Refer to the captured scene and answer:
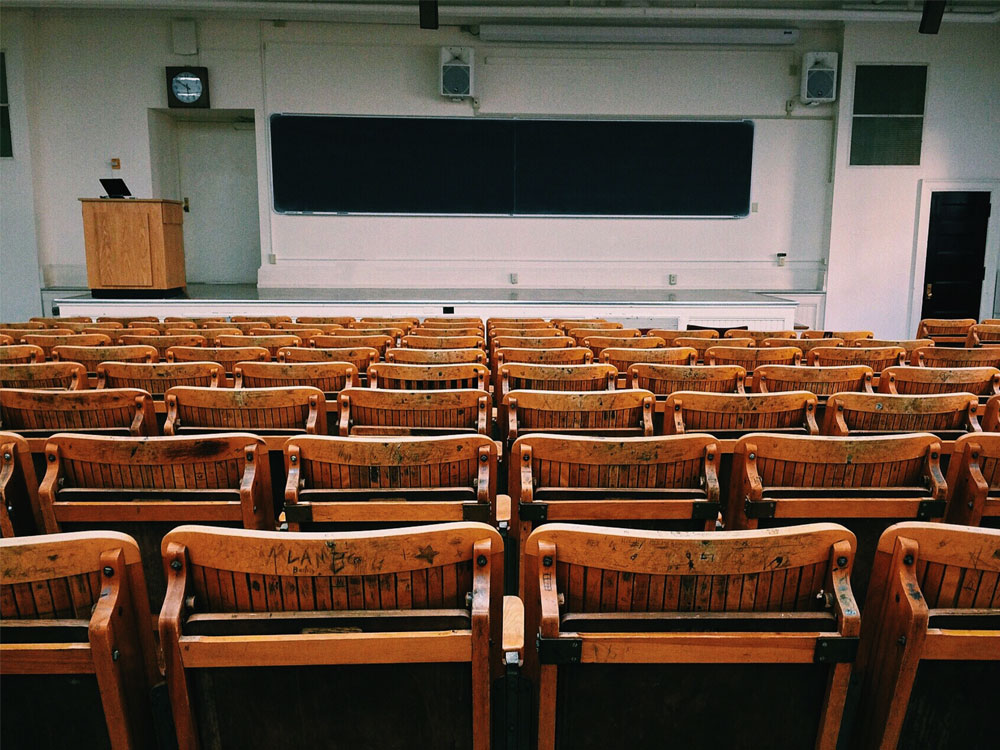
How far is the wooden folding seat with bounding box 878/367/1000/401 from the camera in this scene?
3152 mm

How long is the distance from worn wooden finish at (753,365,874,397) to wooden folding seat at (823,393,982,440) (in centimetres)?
55

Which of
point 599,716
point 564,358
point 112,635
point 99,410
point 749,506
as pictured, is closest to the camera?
point 112,635

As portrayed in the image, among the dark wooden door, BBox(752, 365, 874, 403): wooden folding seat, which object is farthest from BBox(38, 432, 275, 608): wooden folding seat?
the dark wooden door

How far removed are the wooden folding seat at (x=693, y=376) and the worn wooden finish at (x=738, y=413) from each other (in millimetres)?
484

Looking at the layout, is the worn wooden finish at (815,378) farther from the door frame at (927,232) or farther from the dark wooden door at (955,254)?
the dark wooden door at (955,254)

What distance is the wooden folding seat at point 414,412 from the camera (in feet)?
8.46

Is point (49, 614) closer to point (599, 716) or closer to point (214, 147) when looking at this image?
point (599, 716)

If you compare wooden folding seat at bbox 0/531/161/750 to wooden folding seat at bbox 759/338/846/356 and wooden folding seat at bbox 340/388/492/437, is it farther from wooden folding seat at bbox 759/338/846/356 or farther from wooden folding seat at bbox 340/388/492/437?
wooden folding seat at bbox 759/338/846/356

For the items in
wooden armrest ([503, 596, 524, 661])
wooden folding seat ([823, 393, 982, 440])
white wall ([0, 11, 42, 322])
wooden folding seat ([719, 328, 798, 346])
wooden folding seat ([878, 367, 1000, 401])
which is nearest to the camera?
wooden armrest ([503, 596, 524, 661])

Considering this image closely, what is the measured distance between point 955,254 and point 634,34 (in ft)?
17.2

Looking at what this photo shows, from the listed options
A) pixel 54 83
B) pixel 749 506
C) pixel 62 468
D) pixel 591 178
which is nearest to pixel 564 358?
pixel 749 506

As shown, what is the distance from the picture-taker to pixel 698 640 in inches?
48.4

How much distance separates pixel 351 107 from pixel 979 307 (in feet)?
29.1

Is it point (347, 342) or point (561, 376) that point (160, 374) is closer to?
point (347, 342)
